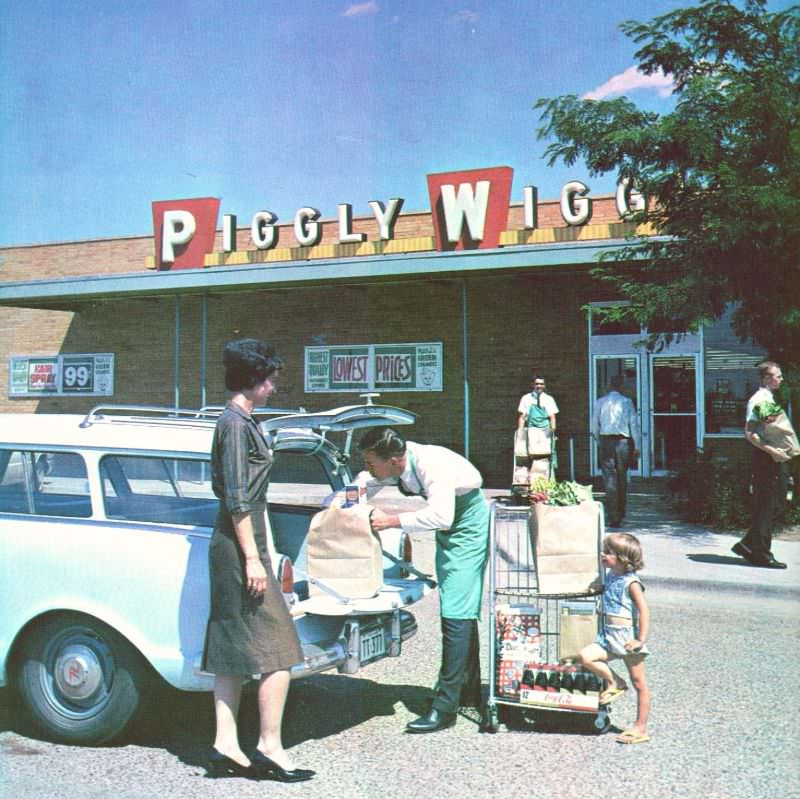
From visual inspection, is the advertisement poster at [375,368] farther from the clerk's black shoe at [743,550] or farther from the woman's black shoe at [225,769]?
the woman's black shoe at [225,769]

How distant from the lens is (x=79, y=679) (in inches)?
181

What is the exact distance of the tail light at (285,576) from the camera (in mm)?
4480

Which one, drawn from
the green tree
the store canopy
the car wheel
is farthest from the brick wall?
the car wheel

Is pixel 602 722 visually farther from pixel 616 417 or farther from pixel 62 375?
pixel 62 375

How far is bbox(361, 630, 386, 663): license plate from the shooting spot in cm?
479

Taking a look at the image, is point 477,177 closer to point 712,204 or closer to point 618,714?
point 712,204

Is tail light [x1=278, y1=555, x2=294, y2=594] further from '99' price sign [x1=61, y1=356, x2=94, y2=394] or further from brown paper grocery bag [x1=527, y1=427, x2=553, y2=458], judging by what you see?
'99' price sign [x1=61, y1=356, x2=94, y2=394]

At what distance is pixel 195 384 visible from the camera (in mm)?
22031

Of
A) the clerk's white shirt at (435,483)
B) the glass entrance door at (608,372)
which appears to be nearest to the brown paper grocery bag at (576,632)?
the clerk's white shirt at (435,483)

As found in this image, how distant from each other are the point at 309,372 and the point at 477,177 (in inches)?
210

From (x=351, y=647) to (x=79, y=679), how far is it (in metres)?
1.26

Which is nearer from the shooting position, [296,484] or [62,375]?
[296,484]

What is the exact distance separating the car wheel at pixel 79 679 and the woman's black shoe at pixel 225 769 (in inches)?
18.0

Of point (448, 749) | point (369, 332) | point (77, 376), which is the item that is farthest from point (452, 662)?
point (77, 376)
